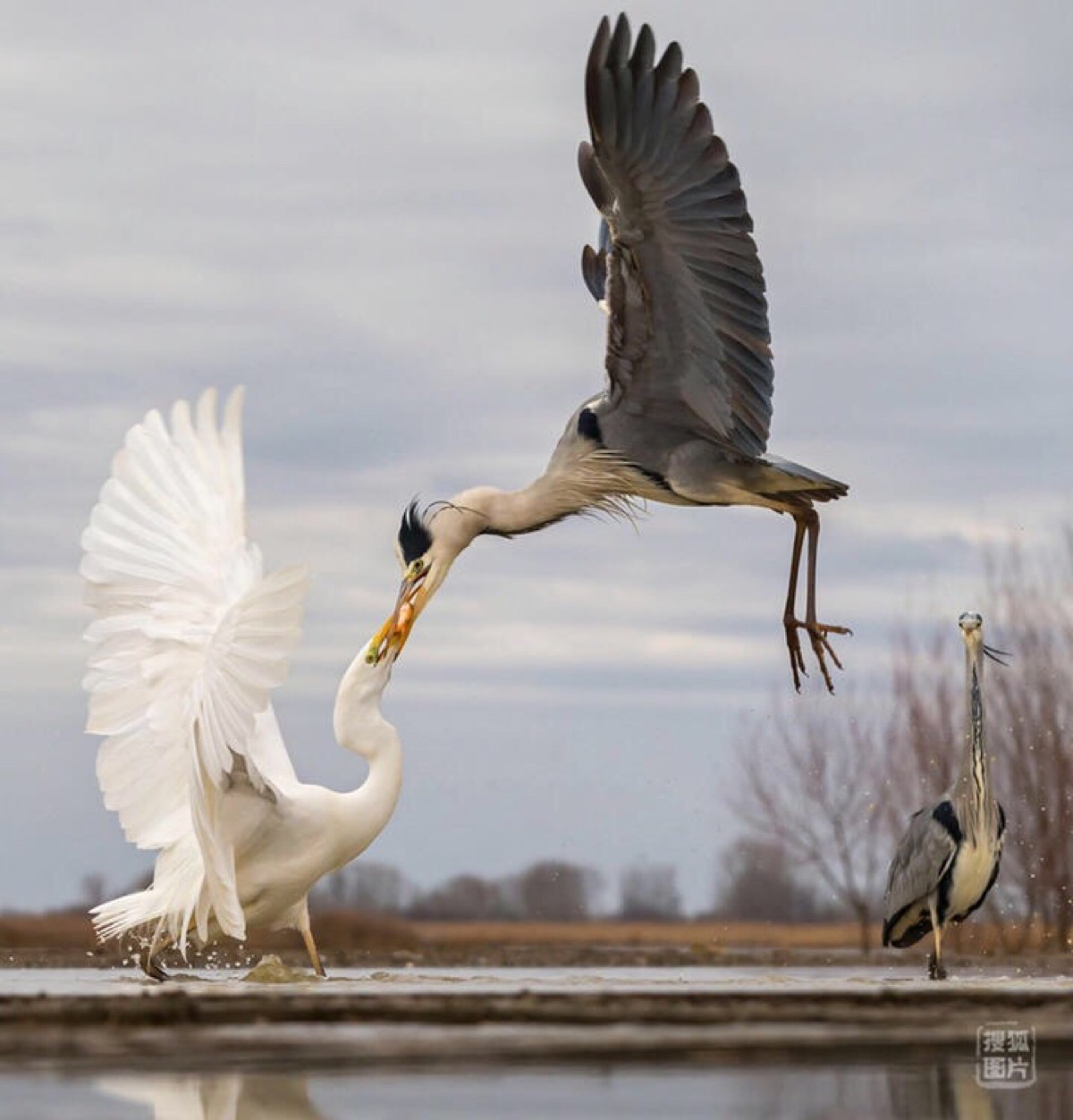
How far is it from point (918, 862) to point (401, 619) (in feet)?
12.7

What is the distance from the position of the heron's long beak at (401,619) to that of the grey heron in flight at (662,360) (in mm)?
13

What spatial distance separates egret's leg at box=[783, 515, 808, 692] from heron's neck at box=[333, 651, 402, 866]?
2.39 m

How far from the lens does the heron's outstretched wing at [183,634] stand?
39.4 ft

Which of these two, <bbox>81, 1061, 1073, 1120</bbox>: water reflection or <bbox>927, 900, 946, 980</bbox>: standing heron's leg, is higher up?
<bbox>927, 900, 946, 980</bbox>: standing heron's leg

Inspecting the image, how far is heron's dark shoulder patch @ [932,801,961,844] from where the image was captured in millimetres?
16109

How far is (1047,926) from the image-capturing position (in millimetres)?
24094

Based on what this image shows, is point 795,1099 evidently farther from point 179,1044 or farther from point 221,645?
point 221,645

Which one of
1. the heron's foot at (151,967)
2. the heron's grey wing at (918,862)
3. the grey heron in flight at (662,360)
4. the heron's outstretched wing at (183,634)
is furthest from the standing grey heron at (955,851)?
the heron's foot at (151,967)

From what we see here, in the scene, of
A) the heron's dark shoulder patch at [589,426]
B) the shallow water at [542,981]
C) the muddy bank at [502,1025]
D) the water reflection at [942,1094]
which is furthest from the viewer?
the heron's dark shoulder patch at [589,426]

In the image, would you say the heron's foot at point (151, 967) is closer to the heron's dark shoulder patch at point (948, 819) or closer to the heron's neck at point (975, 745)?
the heron's dark shoulder patch at point (948, 819)

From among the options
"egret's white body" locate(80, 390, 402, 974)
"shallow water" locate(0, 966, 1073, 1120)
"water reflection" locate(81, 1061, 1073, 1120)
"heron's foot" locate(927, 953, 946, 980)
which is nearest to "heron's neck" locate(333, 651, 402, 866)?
"egret's white body" locate(80, 390, 402, 974)

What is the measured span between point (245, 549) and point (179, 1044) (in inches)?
211

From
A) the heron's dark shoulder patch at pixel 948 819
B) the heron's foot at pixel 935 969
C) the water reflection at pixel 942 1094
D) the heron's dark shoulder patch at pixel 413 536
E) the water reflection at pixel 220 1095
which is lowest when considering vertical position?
the water reflection at pixel 942 1094

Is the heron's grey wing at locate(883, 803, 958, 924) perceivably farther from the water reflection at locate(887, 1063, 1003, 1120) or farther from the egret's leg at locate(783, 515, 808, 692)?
the water reflection at locate(887, 1063, 1003, 1120)
